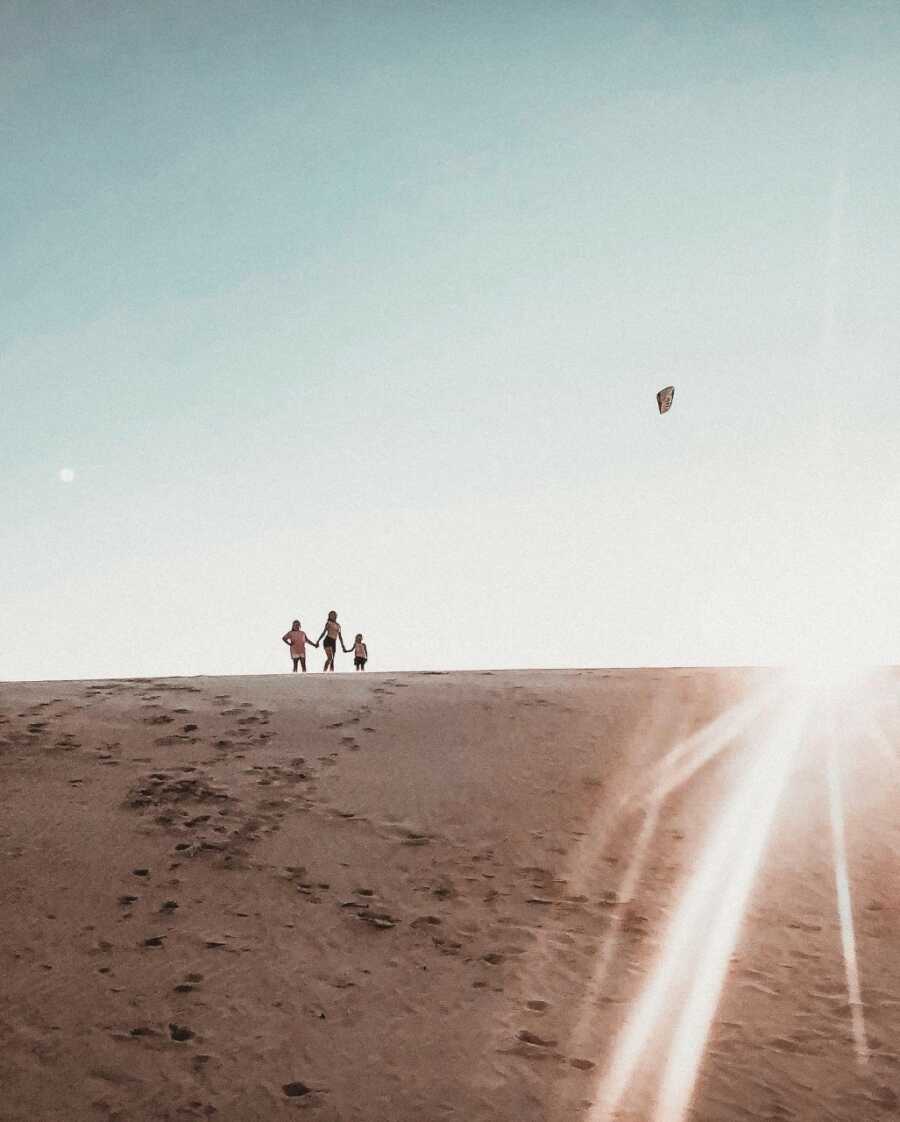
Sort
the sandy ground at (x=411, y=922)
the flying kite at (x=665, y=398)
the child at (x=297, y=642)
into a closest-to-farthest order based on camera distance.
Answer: the sandy ground at (x=411, y=922) → the flying kite at (x=665, y=398) → the child at (x=297, y=642)

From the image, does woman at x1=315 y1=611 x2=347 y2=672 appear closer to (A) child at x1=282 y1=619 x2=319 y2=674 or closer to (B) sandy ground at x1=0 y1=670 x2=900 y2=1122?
(A) child at x1=282 y1=619 x2=319 y2=674

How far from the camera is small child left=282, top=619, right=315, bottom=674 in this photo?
16.7 metres

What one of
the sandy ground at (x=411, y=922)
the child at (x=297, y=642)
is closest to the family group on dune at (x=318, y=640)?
the child at (x=297, y=642)

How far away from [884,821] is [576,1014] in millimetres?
4709

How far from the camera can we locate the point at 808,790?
8891 millimetres

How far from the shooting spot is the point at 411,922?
583cm

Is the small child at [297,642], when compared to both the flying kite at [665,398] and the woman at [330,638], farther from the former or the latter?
the flying kite at [665,398]

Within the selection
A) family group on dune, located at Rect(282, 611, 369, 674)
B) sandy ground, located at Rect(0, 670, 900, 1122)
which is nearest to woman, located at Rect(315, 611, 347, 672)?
family group on dune, located at Rect(282, 611, 369, 674)

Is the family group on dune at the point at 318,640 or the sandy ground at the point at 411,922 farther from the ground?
the family group on dune at the point at 318,640

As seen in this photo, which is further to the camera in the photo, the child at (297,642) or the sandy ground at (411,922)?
the child at (297,642)

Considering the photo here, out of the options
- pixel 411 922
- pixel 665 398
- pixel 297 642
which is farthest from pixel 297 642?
pixel 411 922

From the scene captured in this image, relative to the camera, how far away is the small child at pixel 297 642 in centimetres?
1672

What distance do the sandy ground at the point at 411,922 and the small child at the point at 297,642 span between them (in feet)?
20.0

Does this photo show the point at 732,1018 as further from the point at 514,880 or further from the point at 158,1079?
the point at 158,1079
